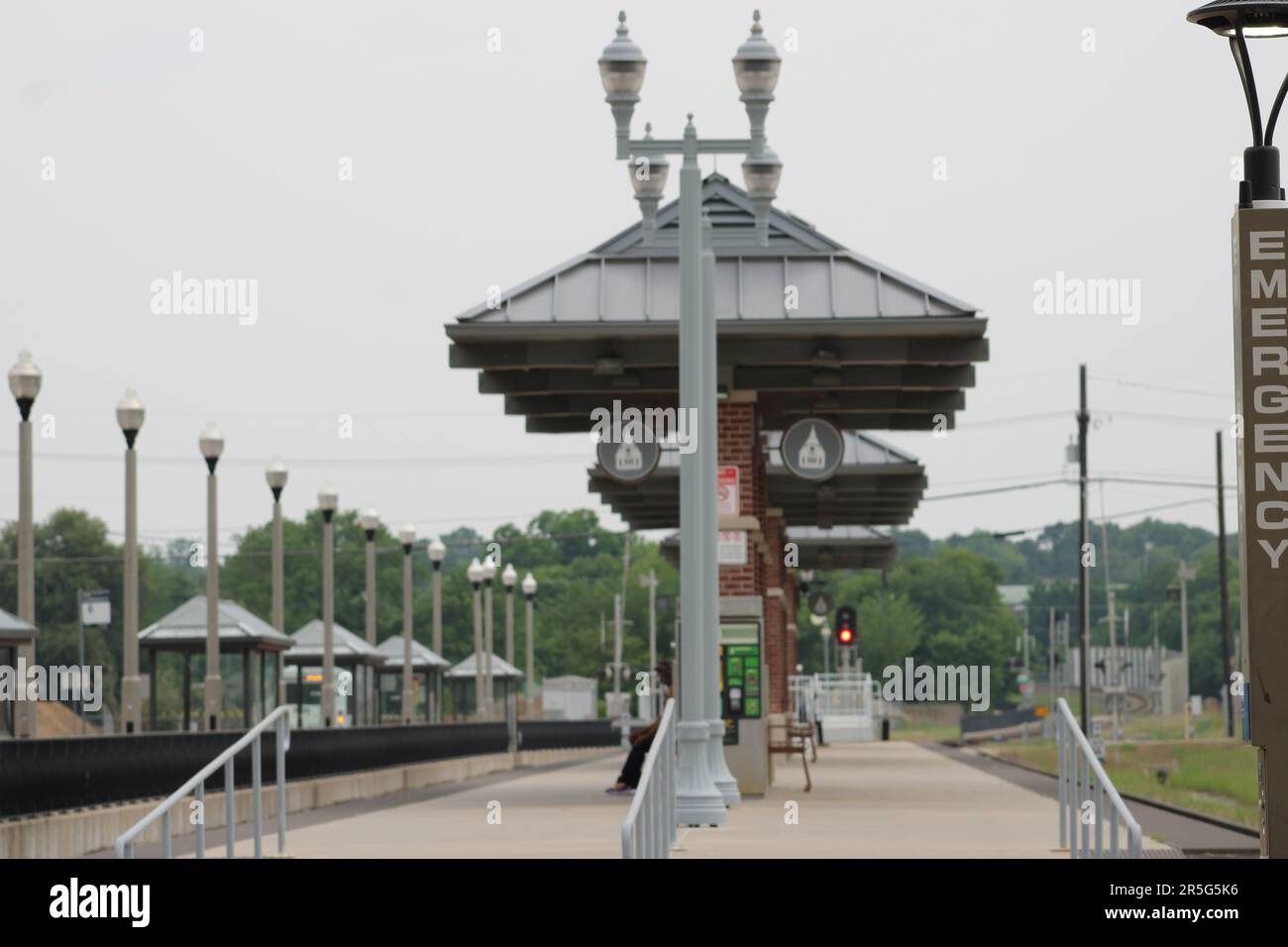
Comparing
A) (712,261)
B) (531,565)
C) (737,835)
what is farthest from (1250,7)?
(531,565)

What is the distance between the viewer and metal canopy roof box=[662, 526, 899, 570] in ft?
187

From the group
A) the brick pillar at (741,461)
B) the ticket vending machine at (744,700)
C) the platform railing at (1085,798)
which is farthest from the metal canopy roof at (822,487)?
the platform railing at (1085,798)

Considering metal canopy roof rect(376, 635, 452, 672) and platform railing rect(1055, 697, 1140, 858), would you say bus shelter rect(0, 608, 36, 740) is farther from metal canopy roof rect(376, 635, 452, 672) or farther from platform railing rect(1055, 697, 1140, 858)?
metal canopy roof rect(376, 635, 452, 672)

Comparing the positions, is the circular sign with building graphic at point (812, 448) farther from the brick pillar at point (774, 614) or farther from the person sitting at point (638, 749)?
the brick pillar at point (774, 614)

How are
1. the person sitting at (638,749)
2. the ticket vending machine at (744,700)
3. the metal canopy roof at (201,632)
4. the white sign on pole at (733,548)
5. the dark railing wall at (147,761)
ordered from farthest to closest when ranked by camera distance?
the metal canopy roof at (201,632) → the white sign on pole at (733,548) → the ticket vending machine at (744,700) → the person sitting at (638,749) → the dark railing wall at (147,761)

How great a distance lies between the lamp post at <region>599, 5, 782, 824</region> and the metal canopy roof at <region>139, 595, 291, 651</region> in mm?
17250

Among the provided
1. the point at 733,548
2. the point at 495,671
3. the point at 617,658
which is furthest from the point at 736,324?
the point at 617,658

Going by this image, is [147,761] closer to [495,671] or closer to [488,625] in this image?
[488,625]

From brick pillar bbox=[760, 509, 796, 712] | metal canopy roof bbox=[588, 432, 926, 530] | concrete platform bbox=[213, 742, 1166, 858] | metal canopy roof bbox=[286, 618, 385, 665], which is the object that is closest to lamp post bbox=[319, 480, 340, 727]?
metal canopy roof bbox=[588, 432, 926, 530]

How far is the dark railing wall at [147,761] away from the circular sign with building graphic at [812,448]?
7653 millimetres

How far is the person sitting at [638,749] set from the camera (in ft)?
81.3

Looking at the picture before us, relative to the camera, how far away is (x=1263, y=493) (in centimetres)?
1020

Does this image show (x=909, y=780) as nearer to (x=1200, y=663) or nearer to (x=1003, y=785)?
(x=1003, y=785)

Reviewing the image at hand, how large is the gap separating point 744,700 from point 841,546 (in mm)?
31410
